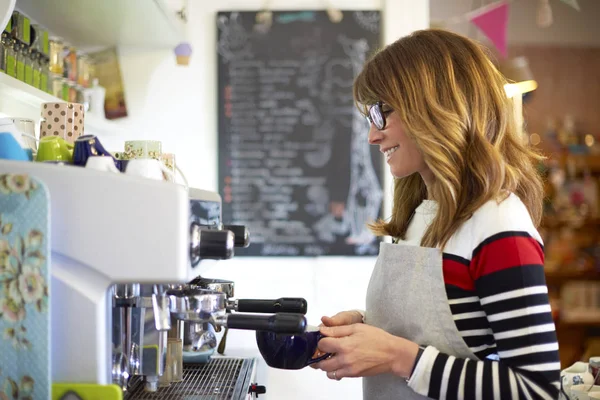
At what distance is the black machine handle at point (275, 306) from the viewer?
1115 millimetres

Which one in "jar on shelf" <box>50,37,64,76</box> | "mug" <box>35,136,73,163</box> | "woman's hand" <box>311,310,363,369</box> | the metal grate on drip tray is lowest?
the metal grate on drip tray

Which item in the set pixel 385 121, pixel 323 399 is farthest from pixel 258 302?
pixel 323 399

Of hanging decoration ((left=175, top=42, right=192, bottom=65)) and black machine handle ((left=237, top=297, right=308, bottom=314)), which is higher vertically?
hanging decoration ((left=175, top=42, right=192, bottom=65))

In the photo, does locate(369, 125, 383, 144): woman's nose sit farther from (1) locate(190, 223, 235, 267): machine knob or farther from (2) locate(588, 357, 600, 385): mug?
(2) locate(588, 357, 600, 385): mug

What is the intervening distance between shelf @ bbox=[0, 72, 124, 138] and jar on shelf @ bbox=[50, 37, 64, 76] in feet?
0.51

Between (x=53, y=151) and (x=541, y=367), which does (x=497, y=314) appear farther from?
(x=53, y=151)

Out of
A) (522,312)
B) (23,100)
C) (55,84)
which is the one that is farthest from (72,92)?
(522,312)

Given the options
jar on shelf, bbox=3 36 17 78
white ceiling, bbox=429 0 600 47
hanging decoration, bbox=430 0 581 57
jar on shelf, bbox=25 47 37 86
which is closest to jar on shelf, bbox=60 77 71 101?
jar on shelf, bbox=25 47 37 86

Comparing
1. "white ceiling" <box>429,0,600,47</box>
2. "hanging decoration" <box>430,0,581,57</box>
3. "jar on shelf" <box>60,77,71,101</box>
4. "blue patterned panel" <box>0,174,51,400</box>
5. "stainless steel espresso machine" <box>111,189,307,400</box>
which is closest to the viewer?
"blue patterned panel" <box>0,174,51,400</box>

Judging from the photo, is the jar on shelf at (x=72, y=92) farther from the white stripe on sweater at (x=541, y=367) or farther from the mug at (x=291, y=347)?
the white stripe on sweater at (x=541, y=367)

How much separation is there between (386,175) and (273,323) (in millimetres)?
1786

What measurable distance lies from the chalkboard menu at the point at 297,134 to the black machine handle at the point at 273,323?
172cm

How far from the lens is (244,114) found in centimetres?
260

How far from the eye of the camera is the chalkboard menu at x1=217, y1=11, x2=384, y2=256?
2.59 metres
